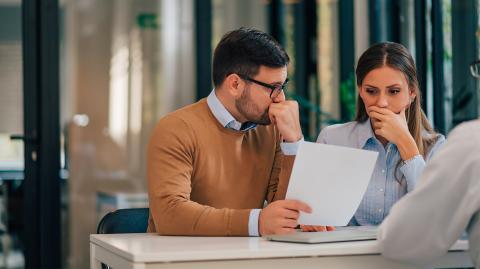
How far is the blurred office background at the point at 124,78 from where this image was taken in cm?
507

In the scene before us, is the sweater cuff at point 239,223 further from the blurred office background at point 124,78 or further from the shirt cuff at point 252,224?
the blurred office background at point 124,78

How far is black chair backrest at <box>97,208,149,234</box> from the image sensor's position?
281cm

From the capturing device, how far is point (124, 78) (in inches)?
215

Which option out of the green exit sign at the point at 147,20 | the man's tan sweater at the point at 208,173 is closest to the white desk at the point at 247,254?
the man's tan sweater at the point at 208,173

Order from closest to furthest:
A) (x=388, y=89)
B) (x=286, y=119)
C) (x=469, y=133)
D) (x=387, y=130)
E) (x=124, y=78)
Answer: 1. (x=469, y=133)
2. (x=286, y=119)
3. (x=387, y=130)
4. (x=388, y=89)
5. (x=124, y=78)

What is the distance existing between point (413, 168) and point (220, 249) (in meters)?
0.98

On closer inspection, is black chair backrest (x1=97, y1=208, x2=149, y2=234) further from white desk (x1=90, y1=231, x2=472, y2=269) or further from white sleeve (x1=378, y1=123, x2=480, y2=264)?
white sleeve (x1=378, y1=123, x2=480, y2=264)

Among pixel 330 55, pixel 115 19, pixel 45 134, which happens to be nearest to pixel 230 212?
pixel 45 134

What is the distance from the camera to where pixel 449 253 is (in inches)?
89.8

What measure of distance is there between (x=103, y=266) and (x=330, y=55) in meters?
3.63

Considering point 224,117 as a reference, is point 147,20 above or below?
above

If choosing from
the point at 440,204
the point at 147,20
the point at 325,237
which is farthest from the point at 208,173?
the point at 147,20

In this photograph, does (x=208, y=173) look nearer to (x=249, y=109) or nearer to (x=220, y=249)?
(x=249, y=109)

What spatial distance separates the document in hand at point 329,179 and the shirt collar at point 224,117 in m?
0.47
